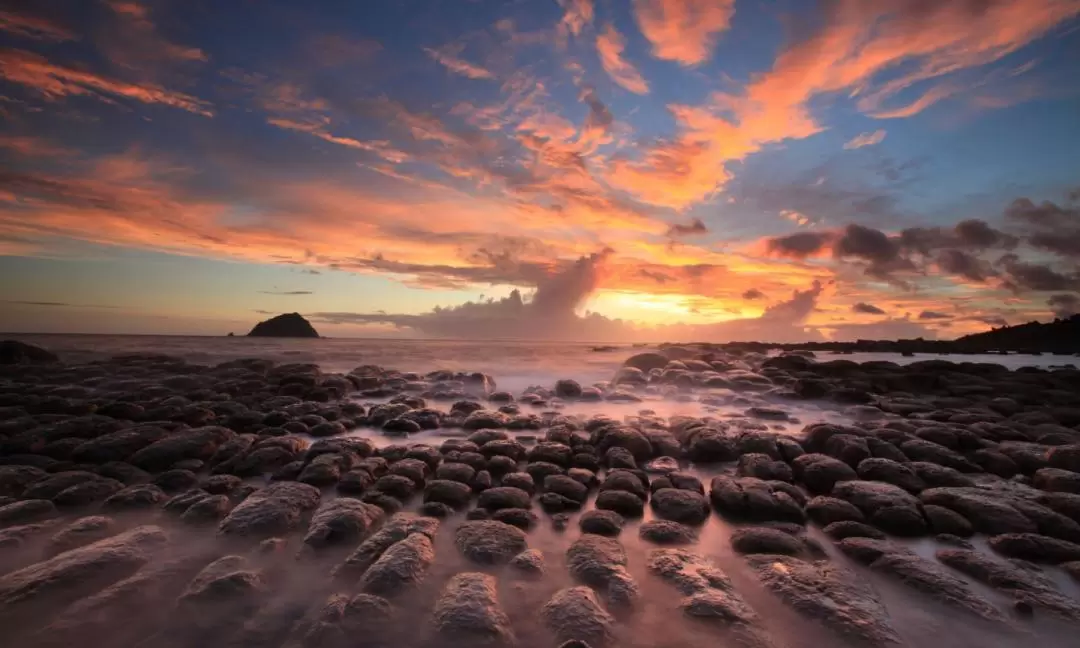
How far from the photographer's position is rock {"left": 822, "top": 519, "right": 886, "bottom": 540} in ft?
17.3

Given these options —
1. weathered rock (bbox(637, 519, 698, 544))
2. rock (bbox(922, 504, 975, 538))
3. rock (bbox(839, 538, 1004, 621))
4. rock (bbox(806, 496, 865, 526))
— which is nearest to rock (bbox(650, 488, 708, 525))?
weathered rock (bbox(637, 519, 698, 544))

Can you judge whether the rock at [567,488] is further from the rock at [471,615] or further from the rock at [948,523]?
the rock at [948,523]

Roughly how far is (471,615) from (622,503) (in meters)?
2.69

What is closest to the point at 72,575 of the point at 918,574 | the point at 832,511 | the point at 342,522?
the point at 342,522

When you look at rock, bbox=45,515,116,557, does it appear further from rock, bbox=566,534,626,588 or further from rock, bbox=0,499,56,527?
rock, bbox=566,534,626,588

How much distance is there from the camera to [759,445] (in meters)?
8.20

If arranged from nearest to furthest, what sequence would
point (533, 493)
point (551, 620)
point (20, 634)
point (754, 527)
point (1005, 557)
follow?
point (20, 634) → point (551, 620) → point (1005, 557) → point (754, 527) → point (533, 493)

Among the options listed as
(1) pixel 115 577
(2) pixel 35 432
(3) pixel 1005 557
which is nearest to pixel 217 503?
(1) pixel 115 577

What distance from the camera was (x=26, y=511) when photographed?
5387 mm

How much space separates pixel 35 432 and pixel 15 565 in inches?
219

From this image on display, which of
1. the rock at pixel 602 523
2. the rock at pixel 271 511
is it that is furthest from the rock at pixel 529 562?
the rock at pixel 271 511

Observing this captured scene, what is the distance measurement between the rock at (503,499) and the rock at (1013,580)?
4365 millimetres

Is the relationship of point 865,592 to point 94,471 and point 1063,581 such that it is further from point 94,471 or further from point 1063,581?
point 94,471

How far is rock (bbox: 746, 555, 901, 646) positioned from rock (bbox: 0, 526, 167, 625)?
5768mm
